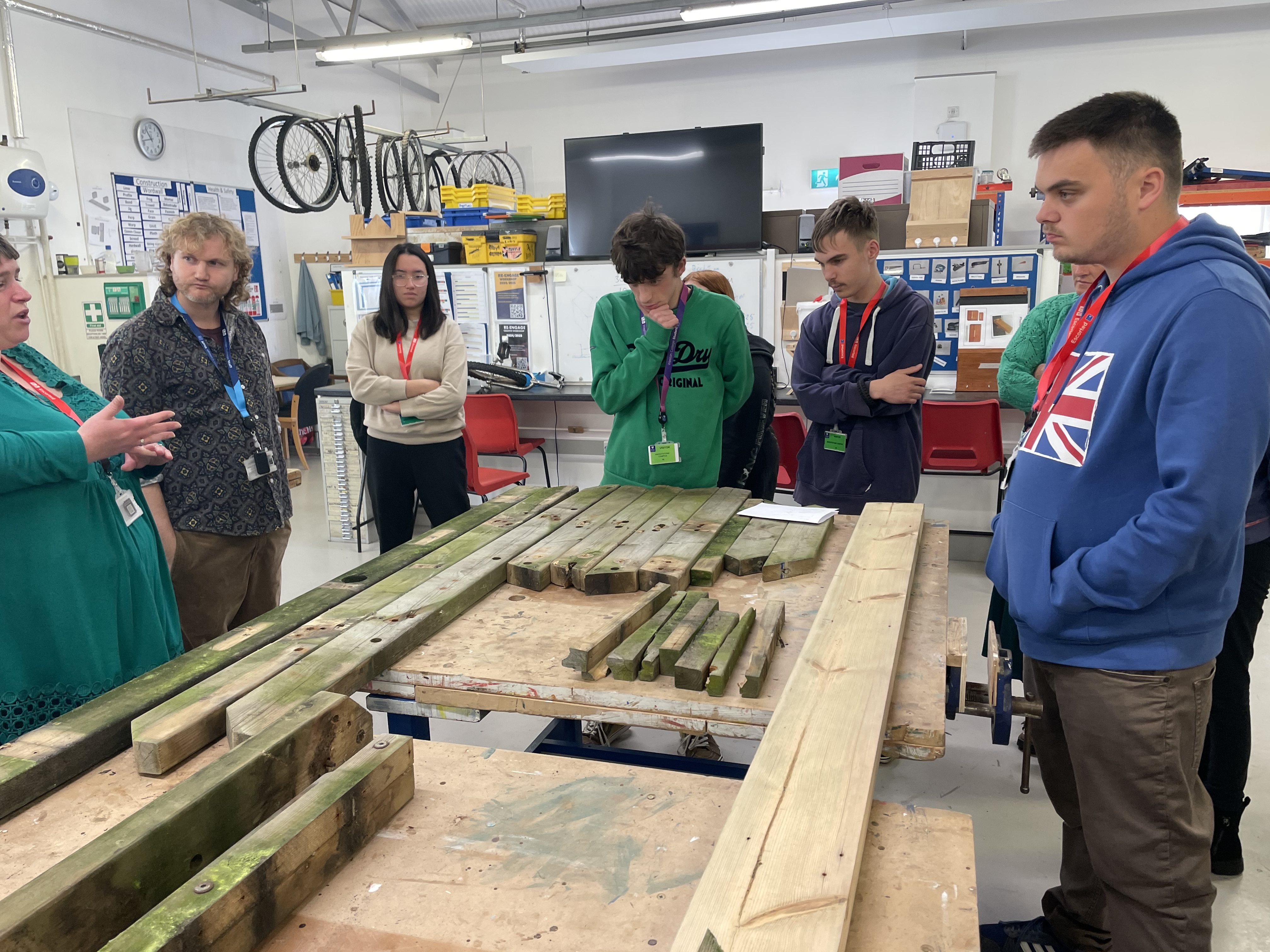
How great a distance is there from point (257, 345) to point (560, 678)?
1605 millimetres

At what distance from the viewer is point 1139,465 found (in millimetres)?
1284

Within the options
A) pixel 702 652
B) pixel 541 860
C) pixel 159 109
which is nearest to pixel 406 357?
pixel 702 652

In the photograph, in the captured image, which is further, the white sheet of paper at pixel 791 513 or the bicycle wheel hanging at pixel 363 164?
Answer: the bicycle wheel hanging at pixel 363 164

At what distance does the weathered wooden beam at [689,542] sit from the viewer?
67.9 inches

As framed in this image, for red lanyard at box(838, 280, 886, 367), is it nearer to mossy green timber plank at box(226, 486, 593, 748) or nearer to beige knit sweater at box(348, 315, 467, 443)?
mossy green timber plank at box(226, 486, 593, 748)

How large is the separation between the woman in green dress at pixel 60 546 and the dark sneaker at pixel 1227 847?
2463 mm

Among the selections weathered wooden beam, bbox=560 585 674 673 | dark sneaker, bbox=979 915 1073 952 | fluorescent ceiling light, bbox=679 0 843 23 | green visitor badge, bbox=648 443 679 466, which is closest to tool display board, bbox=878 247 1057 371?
fluorescent ceiling light, bbox=679 0 843 23

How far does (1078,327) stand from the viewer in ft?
4.87

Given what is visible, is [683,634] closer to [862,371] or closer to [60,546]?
[60,546]

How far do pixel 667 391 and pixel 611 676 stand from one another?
3.95ft

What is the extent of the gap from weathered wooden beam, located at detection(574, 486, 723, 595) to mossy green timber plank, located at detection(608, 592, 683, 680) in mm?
169

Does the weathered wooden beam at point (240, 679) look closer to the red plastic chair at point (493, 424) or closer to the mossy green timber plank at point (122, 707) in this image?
the mossy green timber plank at point (122, 707)

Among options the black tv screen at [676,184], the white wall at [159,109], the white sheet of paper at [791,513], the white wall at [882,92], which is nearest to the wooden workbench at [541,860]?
the white sheet of paper at [791,513]

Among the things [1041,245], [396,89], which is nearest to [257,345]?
[1041,245]
